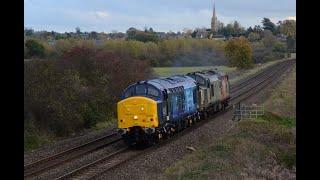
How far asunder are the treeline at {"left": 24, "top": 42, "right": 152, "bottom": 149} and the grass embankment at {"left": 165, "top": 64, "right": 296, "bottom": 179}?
720 centimetres

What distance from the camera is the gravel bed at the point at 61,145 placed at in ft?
54.9

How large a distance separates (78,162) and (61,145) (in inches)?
163

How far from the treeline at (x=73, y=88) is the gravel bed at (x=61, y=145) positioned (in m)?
0.92

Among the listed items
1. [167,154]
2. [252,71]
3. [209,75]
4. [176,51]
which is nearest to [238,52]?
[176,51]

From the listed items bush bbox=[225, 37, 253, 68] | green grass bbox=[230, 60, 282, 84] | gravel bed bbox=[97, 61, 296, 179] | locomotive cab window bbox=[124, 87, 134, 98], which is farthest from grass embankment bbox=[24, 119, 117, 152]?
green grass bbox=[230, 60, 282, 84]

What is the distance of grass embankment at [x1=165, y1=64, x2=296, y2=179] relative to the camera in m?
12.5

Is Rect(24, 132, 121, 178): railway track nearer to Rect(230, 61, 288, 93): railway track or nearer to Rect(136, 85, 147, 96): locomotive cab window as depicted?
Rect(136, 85, 147, 96): locomotive cab window

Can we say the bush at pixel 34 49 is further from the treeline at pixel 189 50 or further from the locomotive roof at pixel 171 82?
the locomotive roof at pixel 171 82

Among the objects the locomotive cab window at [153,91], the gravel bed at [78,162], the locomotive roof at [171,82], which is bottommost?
the gravel bed at [78,162]

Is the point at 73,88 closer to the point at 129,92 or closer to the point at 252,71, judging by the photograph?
the point at 129,92

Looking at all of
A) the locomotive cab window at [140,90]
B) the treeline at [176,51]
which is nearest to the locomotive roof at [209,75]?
the treeline at [176,51]

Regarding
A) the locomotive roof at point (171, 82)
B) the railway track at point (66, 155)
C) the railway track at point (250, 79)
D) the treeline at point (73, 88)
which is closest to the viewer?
the railway track at point (66, 155)

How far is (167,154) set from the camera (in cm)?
1630
